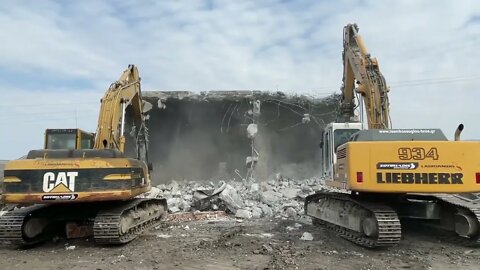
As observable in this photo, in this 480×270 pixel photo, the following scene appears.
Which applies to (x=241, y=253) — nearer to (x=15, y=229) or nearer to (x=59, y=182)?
(x=59, y=182)

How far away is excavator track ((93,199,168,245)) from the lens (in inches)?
309

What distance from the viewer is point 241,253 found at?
285 inches

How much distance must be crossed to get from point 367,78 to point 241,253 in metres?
4.91

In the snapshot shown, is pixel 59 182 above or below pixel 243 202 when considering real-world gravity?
above

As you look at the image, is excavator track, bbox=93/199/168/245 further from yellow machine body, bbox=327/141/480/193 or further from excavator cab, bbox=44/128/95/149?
yellow machine body, bbox=327/141/480/193

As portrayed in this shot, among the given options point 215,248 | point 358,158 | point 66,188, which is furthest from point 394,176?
point 66,188

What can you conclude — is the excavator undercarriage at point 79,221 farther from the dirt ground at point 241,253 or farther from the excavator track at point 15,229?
the dirt ground at point 241,253

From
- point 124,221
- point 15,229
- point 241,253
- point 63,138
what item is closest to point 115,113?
point 63,138

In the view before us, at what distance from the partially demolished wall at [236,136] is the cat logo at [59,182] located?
1358cm

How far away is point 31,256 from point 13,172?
147 cm

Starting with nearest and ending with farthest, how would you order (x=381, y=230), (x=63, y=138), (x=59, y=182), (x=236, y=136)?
(x=381, y=230)
(x=59, y=182)
(x=63, y=138)
(x=236, y=136)

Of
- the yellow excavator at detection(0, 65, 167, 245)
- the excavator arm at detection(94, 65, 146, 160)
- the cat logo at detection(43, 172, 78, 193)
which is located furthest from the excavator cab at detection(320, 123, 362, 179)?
the cat logo at detection(43, 172, 78, 193)

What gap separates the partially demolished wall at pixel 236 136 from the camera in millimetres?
21828

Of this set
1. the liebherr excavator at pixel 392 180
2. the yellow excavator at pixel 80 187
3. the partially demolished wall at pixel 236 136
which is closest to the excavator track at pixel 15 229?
the yellow excavator at pixel 80 187
